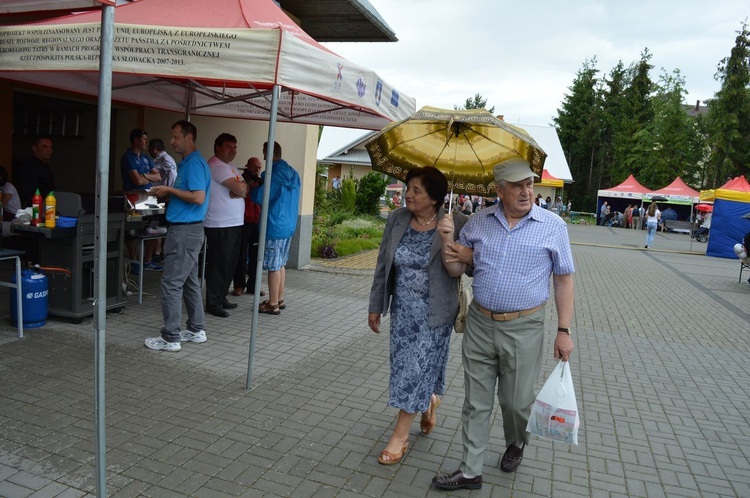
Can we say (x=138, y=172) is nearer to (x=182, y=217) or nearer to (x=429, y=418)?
(x=182, y=217)

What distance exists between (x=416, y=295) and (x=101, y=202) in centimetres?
185

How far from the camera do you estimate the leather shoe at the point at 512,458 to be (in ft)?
13.0

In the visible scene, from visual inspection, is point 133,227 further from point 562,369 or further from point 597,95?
point 597,95

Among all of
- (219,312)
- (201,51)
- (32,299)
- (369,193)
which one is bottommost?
(219,312)

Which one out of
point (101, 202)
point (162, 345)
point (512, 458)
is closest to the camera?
point (101, 202)

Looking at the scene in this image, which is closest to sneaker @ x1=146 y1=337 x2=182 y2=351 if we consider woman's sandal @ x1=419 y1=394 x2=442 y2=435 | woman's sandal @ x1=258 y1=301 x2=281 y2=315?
woman's sandal @ x1=258 y1=301 x2=281 y2=315

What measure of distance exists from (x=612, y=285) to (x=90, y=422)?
11.5 meters

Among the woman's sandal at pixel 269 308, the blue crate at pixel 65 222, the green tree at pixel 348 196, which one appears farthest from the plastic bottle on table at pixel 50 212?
the green tree at pixel 348 196

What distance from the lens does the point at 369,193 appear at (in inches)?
928

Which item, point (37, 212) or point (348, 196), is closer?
point (37, 212)

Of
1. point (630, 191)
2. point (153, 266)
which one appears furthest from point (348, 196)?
point (630, 191)

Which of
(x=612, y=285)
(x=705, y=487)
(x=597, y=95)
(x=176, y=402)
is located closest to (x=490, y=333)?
(x=705, y=487)

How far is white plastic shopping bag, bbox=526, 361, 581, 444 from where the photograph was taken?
3432 mm

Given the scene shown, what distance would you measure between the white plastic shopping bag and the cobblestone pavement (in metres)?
0.50
